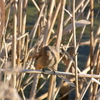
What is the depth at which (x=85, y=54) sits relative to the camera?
4008mm

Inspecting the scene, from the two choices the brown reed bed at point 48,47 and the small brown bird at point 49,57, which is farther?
the small brown bird at point 49,57

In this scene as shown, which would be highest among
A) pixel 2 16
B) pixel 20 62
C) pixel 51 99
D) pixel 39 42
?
pixel 2 16

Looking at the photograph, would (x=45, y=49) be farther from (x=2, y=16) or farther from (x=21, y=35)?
(x=2, y=16)

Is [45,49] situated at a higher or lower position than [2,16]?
lower

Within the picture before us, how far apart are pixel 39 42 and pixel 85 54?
1.81 m

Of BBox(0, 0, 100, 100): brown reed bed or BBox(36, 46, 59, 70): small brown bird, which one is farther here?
BBox(36, 46, 59, 70): small brown bird

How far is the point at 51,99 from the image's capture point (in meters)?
2.00

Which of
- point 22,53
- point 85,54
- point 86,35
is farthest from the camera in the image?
point 86,35

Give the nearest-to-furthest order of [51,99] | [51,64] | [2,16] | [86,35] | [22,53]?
[2,16], [51,64], [51,99], [22,53], [86,35]

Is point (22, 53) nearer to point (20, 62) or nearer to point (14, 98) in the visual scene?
point (20, 62)

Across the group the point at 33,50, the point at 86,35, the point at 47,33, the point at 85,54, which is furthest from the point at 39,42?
the point at 86,35

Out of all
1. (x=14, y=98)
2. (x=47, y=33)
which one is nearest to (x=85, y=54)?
(x=47, y=33)

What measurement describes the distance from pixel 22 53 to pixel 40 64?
1.96 feet

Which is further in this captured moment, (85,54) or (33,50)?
(85,54)
